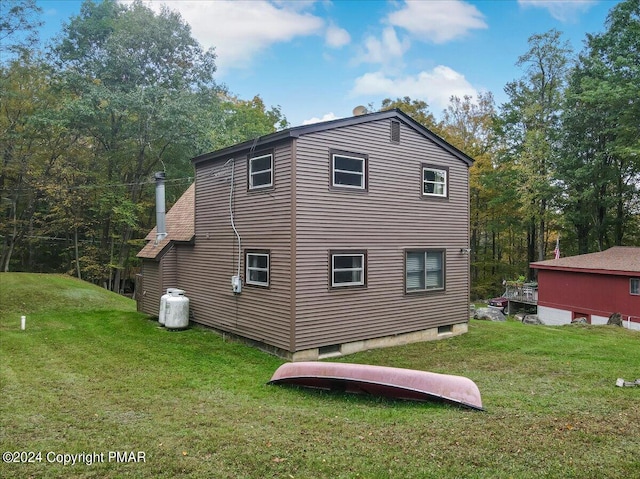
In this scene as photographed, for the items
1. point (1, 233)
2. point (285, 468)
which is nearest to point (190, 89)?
point (1, 233)

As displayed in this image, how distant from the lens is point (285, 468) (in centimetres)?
387

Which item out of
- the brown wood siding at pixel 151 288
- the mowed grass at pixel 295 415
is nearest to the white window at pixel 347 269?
the mowed grass at pixel 295 415

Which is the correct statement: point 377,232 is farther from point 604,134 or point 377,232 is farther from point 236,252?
point 604,134

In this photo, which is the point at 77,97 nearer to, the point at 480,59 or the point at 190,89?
the point at 190,89

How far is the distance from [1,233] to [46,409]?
78.8 feet

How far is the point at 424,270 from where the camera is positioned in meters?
11.9

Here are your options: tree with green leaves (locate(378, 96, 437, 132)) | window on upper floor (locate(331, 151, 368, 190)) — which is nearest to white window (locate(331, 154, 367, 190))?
window on upper floor (locate(331, 151, 368, 190))

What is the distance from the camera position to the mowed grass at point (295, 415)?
3912mm

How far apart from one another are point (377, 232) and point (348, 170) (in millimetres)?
1779

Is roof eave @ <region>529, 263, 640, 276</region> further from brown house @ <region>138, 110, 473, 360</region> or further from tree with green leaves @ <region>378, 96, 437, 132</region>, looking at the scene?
tree with green leaves @ <region>378, 96, 437, 132</region>

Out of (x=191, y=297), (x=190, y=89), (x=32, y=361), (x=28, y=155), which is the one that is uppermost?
(x=190, y=89)

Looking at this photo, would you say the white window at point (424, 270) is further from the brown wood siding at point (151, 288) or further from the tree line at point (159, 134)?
the tree line at point (159, 134)

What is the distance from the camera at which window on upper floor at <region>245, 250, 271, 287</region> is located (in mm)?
10146

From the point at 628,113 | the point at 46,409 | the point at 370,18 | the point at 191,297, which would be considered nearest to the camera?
the point at 46,409
